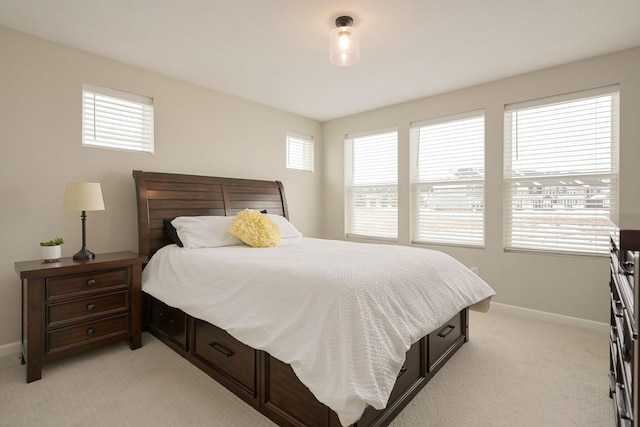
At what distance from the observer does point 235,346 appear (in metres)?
1.95

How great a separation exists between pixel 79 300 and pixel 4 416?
74cm

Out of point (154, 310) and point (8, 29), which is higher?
point (8, 29)

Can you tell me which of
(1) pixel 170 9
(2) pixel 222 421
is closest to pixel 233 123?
(1) pixel 170 9

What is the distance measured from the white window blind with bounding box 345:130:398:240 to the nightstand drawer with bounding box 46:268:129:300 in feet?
10.1

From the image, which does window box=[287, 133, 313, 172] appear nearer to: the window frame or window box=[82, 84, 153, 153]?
the window frame

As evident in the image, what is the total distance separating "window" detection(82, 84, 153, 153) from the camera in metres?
2.84

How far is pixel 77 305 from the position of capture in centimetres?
229

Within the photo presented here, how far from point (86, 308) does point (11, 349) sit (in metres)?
0.79

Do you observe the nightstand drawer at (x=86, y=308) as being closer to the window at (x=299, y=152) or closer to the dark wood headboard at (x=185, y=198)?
the dark wood headboard at (x=185, y=198)

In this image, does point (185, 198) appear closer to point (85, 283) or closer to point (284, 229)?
point (284, 229)

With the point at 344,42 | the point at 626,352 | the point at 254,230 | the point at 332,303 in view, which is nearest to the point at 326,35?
the point at 344,42

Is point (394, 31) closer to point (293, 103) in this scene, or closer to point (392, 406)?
point (293, 103)

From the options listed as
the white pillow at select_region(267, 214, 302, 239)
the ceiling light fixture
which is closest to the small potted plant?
the white pillow at select_region(267, 214, 302, 239)

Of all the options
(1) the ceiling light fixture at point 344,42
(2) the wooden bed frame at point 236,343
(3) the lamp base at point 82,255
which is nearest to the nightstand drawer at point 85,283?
(3) the lamp base at point 82,255
